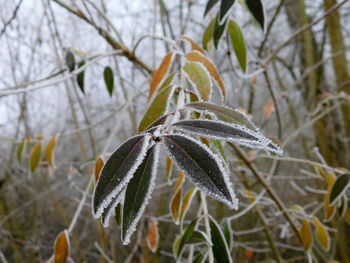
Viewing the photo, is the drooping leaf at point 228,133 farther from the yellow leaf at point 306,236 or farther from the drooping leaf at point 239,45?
the yellow leaf at point 306,236

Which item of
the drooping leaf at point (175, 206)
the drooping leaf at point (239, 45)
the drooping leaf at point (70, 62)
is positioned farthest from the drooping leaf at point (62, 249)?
the drooping leaf at point (239, 45)

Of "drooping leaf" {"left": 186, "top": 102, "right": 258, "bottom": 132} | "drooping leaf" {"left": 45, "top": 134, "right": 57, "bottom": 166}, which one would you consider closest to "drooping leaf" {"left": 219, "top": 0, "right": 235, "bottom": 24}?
"drooping leaf" {"left": 186, "top": 102, "right": 258, "bottom": 132}

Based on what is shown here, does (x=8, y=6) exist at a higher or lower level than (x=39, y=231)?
higher

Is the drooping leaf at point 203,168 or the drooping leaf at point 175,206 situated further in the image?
the drooping leaf at point 175,206

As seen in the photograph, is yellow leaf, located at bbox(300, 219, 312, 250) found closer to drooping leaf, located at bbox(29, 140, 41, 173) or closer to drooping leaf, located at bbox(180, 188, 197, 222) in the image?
drooping leaf, located at bbox(180, 188, 197, 222)

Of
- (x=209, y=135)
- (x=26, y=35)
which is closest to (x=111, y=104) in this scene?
(x=26, y=35)

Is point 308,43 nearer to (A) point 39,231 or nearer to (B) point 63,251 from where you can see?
(B) point 63,251
